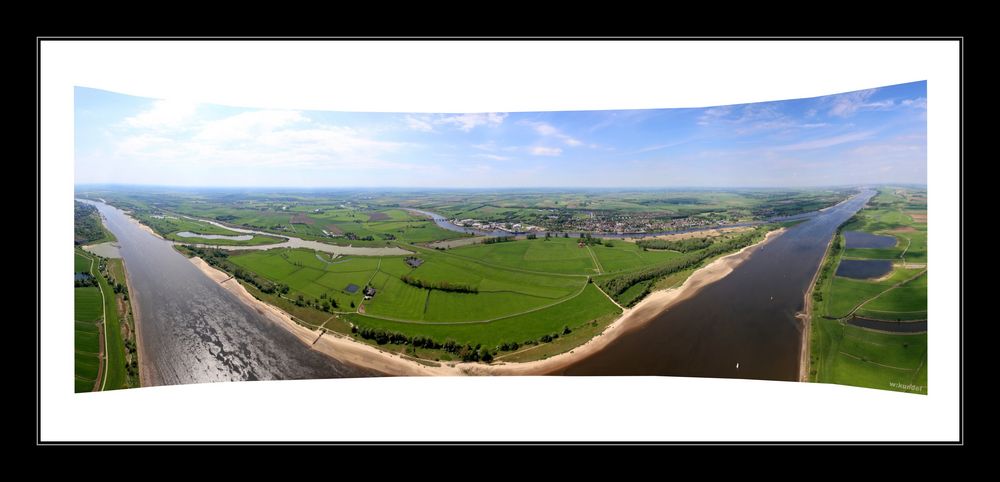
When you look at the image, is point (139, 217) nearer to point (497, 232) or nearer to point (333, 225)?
point (333, 225)

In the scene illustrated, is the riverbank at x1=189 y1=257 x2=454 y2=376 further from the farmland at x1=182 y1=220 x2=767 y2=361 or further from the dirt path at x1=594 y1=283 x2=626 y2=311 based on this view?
the dirt path at x1=594 y1=283 x2=626 y2=311

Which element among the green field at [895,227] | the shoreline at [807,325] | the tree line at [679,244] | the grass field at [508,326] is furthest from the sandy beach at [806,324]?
the grass field at [508,326]

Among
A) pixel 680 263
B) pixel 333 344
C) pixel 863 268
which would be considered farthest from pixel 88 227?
pixel 863 268

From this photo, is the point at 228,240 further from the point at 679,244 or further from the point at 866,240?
the point at 866,240

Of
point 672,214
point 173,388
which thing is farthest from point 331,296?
point 672,214

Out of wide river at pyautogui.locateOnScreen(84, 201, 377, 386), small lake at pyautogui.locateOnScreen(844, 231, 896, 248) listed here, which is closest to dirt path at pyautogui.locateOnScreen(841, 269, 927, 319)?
small lake at pyautogui.locateOnScreen(844, 231, 896, 248)
